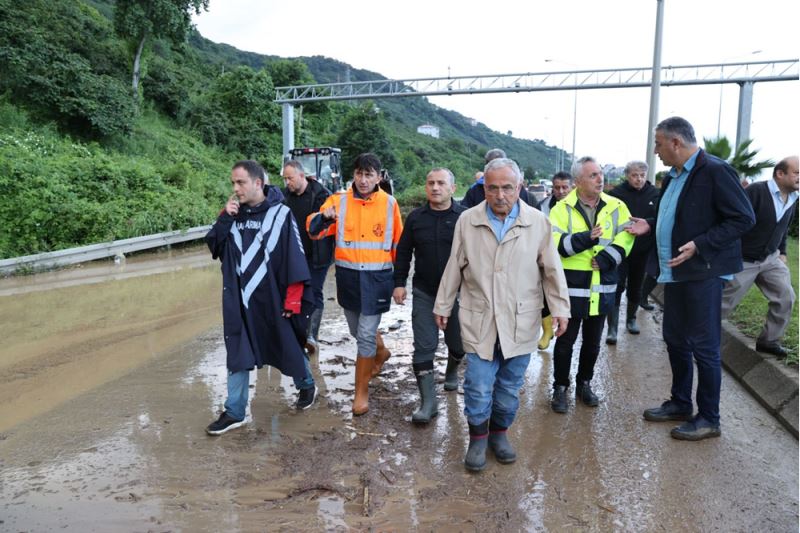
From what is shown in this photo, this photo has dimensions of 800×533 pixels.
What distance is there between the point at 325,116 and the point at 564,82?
22.7 m

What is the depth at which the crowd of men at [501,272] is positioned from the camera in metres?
3.68

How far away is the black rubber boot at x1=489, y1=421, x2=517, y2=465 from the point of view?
12.6 feet

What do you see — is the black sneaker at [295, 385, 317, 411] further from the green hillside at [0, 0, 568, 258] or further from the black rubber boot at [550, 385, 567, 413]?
the green hillside at [0, 0, 568, 258]

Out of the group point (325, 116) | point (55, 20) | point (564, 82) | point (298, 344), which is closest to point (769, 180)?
point (298, 344)

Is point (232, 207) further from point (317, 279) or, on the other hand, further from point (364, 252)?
point (317, 279)

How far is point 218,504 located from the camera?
→ 331 cm

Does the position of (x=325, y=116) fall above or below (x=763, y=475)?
above

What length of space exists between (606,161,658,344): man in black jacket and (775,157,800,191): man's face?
1.36 metres

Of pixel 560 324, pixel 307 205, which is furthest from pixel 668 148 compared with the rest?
pixel 307 205

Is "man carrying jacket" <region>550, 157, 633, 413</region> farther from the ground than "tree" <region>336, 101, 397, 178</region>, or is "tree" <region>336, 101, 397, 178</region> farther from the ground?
"tree" <region>336, 101, 397, 178</region>

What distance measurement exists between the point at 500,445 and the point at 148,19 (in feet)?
96.1

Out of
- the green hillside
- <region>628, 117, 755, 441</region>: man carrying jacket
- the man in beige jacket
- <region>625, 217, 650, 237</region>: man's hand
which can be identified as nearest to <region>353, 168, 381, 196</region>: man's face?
the man in beige jacket

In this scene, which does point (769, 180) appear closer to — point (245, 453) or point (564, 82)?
point (245, 453)

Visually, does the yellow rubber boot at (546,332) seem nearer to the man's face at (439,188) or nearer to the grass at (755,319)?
the man's face at (439,188)
